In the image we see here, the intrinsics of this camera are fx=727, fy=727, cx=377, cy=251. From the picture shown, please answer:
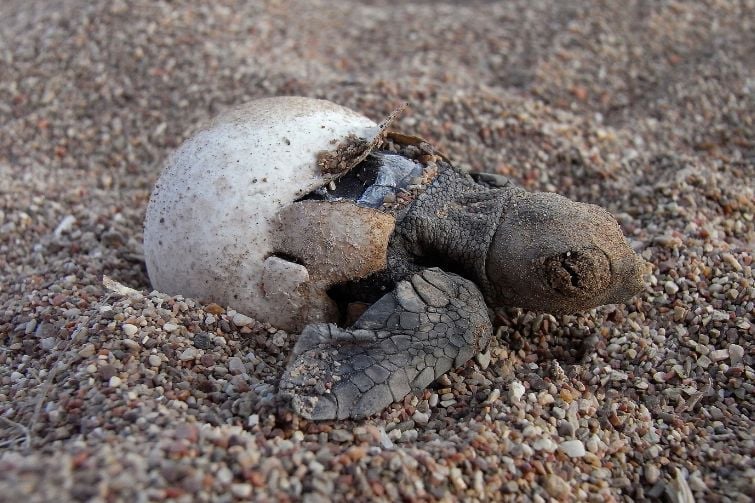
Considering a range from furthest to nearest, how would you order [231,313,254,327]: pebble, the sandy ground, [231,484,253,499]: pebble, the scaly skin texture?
1. [231,313,254,327]: pebble
2. the scaly skin texture
3. the sandy ground
4. [231,484,253,499]: pebble

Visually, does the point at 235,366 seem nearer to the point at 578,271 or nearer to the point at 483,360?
the point at 483,360

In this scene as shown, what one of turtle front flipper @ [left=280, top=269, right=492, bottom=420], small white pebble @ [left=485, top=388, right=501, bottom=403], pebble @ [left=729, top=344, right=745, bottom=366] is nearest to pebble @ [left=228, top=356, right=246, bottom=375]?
turtle front flipper @ [left=280, top=269, right=492, bottom=420]

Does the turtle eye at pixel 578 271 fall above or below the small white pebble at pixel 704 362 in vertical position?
above

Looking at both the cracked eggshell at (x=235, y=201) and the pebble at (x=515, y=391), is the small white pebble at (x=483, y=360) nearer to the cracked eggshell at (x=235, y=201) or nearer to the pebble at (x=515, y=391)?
the pebble at (x=515, y=391)

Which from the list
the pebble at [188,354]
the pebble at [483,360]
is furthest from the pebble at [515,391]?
the pebble at [188,354]

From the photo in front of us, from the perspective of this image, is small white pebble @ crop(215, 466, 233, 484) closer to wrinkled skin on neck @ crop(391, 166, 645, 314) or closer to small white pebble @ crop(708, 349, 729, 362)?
wrinkled skin on neck @ crop(391, 166, 645, 314)

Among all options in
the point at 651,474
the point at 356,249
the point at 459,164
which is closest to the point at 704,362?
the point at 651,474

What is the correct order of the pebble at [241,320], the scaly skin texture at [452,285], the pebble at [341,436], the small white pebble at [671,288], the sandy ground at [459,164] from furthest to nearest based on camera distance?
the small white pebble at [671,288] → the pebble at [241,320] → the scaly skin texture at [452,285] → the pebble at [341,436] → the sandy ground at [459,164]
